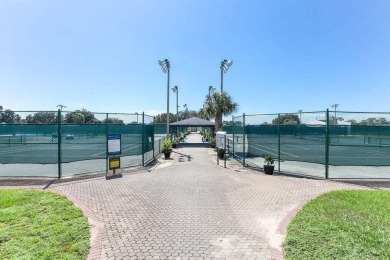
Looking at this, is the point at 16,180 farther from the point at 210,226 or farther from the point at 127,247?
the point at 210,226

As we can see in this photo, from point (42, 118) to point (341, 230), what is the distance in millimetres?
12720

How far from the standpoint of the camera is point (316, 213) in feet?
21.0

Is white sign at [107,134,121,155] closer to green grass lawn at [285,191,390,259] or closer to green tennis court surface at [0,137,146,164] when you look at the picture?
green tennis court surface at [0,137,146,164]

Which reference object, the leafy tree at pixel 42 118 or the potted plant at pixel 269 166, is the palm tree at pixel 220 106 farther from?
the leafy tree at pixel 42 118


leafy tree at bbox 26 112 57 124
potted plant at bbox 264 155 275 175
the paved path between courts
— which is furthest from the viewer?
potted plant at bbox 264 155 275 175

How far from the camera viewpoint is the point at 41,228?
548cm

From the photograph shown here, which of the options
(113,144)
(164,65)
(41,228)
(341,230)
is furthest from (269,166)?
(164,65)

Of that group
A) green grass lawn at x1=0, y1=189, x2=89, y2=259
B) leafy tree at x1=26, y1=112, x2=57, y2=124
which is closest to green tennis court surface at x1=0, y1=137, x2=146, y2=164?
leafy tree at x1=26, y1=112, x2=57, y2=124

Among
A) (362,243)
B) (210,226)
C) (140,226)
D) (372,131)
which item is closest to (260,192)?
(210,226)

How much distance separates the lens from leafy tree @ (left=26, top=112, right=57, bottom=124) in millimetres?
11511

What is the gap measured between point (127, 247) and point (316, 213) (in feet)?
15.3

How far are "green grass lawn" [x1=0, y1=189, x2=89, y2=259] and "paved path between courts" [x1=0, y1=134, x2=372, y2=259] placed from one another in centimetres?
31

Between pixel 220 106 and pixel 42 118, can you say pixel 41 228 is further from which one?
pixel 220 106

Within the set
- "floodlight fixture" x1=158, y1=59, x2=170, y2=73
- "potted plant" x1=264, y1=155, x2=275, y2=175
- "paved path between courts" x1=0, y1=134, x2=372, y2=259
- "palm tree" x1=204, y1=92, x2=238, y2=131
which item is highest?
"floodlight fixture" x1=158, y1=59, x2=170, y2=73
